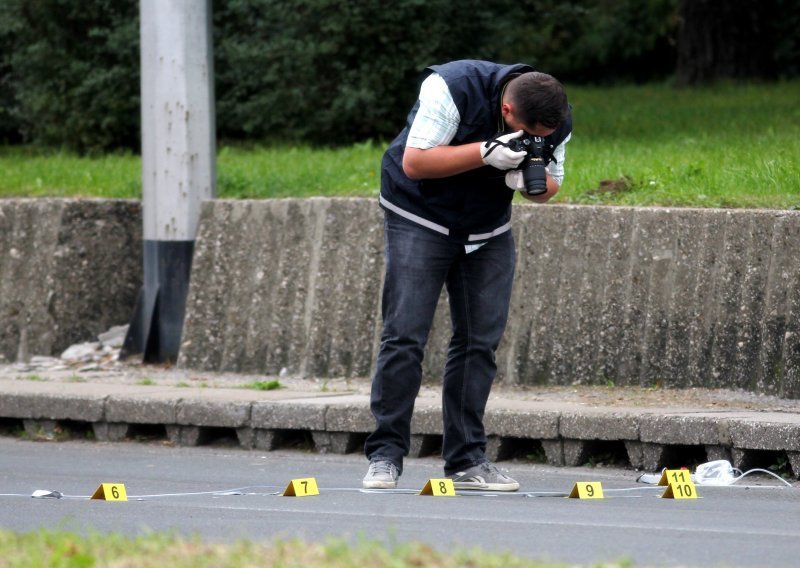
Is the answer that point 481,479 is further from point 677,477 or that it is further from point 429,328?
point 677,477

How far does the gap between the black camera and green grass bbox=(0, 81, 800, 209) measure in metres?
2.99

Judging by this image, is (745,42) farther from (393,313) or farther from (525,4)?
(393,313)

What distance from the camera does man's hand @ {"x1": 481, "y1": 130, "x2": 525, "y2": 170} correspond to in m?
5.88

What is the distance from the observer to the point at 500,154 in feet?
19.3

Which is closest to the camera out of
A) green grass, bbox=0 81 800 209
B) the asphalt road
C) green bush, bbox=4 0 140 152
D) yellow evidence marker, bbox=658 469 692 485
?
the asphalt road

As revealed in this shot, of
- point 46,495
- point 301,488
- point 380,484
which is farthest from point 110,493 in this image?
point 380,484

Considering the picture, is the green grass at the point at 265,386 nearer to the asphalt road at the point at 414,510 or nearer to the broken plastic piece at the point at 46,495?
the asphalt road at the point at 414,510

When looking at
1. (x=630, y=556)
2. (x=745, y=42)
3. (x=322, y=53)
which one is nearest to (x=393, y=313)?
(x=630, y=556)

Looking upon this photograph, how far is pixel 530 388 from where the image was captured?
8.91 metres

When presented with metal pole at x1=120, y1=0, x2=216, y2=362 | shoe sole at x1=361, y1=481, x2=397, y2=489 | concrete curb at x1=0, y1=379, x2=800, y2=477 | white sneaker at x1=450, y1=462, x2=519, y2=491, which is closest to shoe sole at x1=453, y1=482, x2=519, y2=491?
white sneaker at x1=450, y1=462, x2=519, y2=491

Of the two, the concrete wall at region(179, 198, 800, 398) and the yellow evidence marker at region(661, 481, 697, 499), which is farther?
the concrete wall at region(179, 198, 800, 398)

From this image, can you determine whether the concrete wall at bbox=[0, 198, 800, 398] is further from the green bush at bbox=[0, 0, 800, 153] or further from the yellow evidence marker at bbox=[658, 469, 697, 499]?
the green bush at bbox=[0, 0, 800, 153]

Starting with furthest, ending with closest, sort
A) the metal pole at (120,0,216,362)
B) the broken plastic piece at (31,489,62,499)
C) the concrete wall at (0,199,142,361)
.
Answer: the concrete wall at (0,199,142,361)
the metal pole at (120,0,216,362)
the broken plastic piece at (31,489,62,499)

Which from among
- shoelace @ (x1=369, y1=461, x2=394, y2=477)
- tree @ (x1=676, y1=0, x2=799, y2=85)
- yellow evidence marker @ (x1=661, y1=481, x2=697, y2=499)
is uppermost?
tree @ (x1=676, y1=0, x2=799, y2=85)
